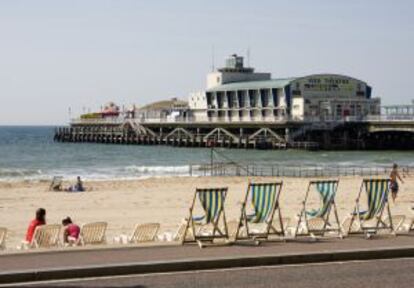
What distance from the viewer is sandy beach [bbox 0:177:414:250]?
22.2 metres

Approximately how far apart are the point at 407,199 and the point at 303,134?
4640 centimetres

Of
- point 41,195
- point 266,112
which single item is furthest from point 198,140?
point 41,195

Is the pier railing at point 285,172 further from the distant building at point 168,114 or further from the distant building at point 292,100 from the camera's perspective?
the distant building at point 168,114

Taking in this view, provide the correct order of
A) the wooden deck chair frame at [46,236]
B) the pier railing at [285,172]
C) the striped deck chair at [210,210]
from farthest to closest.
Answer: the pier railing at [285,172]
the wooden deck chair frame at [46,236]
the striped deck chair at [210,210]

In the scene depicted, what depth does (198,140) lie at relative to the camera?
82.2m

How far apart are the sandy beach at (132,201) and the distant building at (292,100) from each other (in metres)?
38.0

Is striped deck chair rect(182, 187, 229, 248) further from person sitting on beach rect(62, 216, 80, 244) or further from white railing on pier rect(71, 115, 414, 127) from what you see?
white railing on pier rect(71, 115, 414, 127)

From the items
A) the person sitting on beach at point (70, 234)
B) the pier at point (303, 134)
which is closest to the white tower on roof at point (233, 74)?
the pier at point (303, 134)

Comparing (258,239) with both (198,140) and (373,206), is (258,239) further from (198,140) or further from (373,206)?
(198,140)

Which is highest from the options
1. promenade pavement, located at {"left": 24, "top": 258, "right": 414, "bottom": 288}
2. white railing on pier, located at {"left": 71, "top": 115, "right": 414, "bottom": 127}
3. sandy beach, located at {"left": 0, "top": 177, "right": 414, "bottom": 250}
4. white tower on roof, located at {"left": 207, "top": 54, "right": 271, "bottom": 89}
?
white tower on roof, located at {"left": 207, "top": 54, "right": 271, "bottom": 89}

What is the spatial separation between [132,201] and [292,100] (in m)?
50.1

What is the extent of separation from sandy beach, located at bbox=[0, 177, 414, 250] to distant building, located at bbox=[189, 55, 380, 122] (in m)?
38.0

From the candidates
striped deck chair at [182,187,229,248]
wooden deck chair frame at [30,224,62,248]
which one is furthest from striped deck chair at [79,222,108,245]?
striped deck chair at [182,187,229,248]

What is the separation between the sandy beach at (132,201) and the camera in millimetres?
22156
